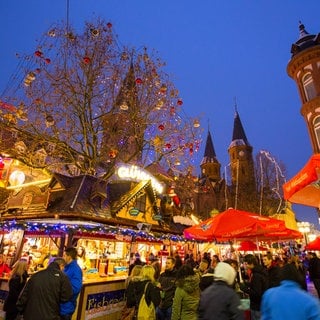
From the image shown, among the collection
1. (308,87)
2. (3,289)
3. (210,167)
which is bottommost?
(3,289)

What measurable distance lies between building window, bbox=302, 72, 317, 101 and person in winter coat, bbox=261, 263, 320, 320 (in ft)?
64.1

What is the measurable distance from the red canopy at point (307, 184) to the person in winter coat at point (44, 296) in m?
4.37

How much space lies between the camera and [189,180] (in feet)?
58.6

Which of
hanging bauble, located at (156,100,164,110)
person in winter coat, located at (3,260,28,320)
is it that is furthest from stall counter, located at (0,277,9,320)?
hanging bauble, located at (156,100,164,110)

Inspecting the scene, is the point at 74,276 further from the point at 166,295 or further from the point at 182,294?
the point at 182,294

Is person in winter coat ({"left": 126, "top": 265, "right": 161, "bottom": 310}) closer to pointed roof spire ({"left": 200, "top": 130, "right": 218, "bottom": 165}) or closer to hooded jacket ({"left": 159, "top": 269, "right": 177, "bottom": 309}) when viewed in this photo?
hooded jacket ({"left": 159, "top": 269, "right": 177, "bottom": 309})

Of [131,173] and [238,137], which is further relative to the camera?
[238,137]

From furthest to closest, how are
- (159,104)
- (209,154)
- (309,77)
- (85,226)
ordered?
(209,154), (309,77), (159,104), (85,226)

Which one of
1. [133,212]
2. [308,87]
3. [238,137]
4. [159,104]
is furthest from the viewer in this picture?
[238,137]

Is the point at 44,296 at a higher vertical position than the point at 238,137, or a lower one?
lower

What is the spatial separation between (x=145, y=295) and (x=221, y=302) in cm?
293

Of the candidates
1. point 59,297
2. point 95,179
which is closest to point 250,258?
point 59,297

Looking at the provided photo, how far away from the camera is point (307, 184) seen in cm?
422

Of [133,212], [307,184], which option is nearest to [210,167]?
[133,212]
